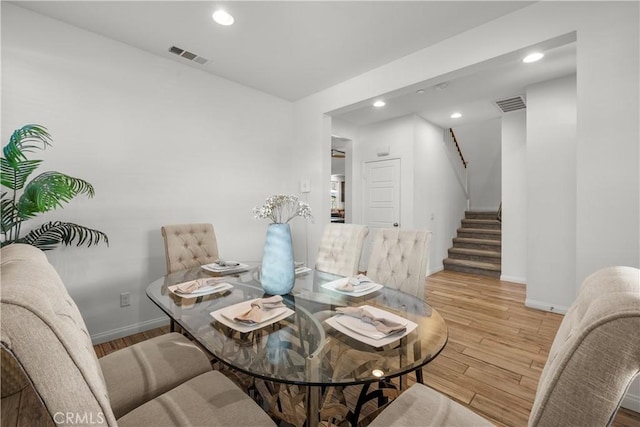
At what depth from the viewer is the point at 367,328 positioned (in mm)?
1104

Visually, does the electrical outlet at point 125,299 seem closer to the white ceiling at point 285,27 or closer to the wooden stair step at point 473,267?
the white ceiling at point 285,27

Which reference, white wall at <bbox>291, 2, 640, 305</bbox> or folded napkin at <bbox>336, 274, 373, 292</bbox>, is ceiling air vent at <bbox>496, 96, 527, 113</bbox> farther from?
folded napkin at <bbox>336, 274, 373, 292</bbox>

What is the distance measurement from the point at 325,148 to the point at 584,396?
11.0ft

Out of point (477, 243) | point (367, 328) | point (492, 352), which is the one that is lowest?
point (492, 352)

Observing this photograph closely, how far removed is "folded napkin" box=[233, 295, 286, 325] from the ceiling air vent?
4.30 metres

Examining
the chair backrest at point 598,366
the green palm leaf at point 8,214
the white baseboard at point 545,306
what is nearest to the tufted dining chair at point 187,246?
the green palm leaf at point 8,214

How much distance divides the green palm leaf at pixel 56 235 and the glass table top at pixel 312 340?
1.12m

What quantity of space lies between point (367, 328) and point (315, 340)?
0.22 metres

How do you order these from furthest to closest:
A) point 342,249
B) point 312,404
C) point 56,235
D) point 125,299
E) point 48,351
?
1. point 125,299
2. point 342,249
3. point 56,235
4. point 312,404
5. point 48,351

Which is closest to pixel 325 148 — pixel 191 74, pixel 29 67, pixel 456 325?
pixel 191 74

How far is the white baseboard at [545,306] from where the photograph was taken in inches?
124

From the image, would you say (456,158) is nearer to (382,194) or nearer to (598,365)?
(382,194)

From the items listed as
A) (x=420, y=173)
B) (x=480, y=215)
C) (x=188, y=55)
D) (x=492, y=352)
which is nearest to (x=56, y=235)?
(x=188, y=55)

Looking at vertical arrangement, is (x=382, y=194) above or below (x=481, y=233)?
above
